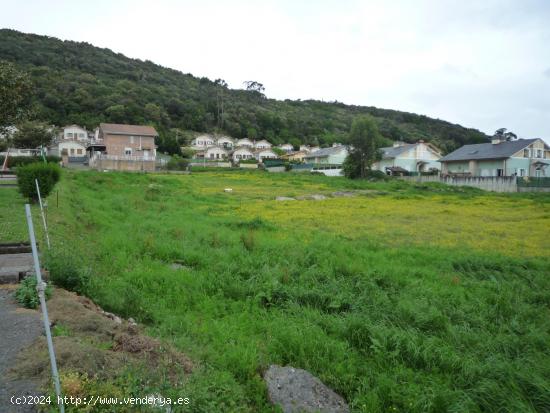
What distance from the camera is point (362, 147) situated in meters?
47.9

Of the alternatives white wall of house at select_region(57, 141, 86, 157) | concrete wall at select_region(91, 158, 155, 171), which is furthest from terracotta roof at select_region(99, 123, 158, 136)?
concrete wall at select_region(91, 158, 155, 171)

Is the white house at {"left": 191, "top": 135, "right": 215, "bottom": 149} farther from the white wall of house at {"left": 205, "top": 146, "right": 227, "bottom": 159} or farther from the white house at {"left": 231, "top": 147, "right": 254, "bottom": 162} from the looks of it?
the white house at {"left": 231, "top": 147, "right": 254, "bottom": 162}

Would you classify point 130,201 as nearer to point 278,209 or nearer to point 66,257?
point 278,209

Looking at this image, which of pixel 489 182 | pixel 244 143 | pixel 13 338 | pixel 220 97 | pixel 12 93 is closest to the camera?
pixel 13 338

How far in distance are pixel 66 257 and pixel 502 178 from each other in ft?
143

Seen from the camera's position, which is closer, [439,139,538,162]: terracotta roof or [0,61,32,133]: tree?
[0,61,32,133]: tree

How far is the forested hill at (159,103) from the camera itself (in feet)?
258

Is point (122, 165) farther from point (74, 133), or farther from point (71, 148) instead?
point (74, 133)

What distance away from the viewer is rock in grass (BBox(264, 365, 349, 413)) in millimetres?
4301

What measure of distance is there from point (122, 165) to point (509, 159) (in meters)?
46.6

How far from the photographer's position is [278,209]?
20.7m

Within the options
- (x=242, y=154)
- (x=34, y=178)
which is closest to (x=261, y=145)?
(x=242, y=154)

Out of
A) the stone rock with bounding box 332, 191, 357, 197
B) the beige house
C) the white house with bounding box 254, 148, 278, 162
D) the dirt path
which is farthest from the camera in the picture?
the white house with bounding box 254, 148, 278, 162

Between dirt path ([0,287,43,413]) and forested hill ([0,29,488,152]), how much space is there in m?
73.4
